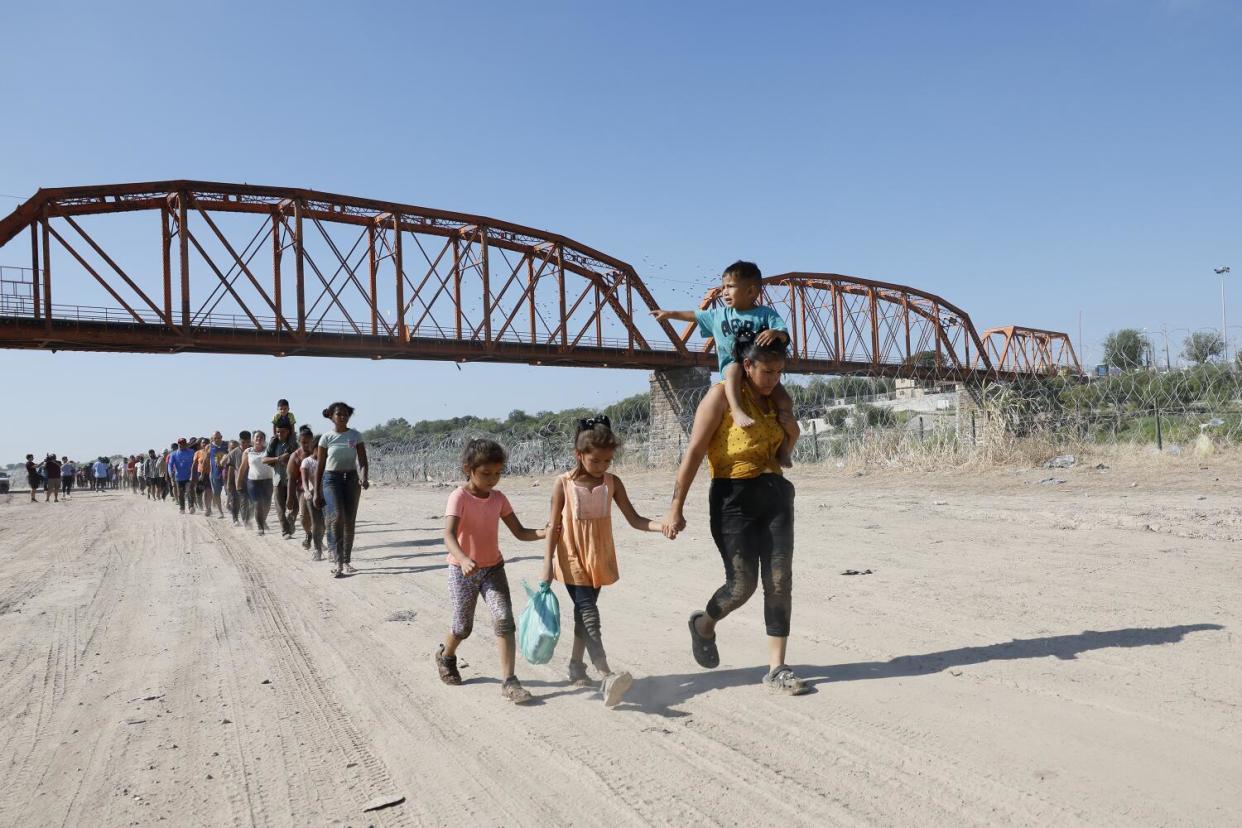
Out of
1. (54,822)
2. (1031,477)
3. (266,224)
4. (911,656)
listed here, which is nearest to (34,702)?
(54,822)

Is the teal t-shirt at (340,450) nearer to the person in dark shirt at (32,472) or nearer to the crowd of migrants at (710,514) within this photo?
the crowd of migrants at (710,514)

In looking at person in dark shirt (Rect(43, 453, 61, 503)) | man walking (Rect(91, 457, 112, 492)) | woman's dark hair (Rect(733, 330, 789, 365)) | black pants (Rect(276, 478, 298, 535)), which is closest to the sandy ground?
woman's dark hair (Rect(733, 330, 789, 365))

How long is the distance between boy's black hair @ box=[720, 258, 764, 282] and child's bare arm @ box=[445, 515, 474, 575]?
6.00 feet

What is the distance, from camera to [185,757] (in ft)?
10.9

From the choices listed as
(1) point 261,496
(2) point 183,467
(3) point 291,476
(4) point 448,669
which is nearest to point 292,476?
(3) point 291,476

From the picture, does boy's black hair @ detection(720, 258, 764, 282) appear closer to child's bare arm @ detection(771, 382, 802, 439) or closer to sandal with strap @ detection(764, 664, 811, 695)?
child's bare arm @ detection(771, 382, 802, 439)

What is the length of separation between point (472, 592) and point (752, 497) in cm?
148

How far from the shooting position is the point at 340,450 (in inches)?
337

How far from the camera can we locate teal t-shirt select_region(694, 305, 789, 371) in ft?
13.8

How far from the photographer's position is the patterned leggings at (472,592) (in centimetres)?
417

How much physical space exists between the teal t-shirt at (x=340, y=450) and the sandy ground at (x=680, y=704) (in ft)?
4.20

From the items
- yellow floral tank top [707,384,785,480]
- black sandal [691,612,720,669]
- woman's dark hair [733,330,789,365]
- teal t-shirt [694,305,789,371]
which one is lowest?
black sandal [691,612,720,669]

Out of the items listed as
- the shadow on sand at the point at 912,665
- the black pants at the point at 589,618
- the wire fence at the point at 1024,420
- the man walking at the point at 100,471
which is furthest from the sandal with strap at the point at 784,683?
the man walking at the point at 100,471

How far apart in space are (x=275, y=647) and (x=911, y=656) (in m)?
3.69
